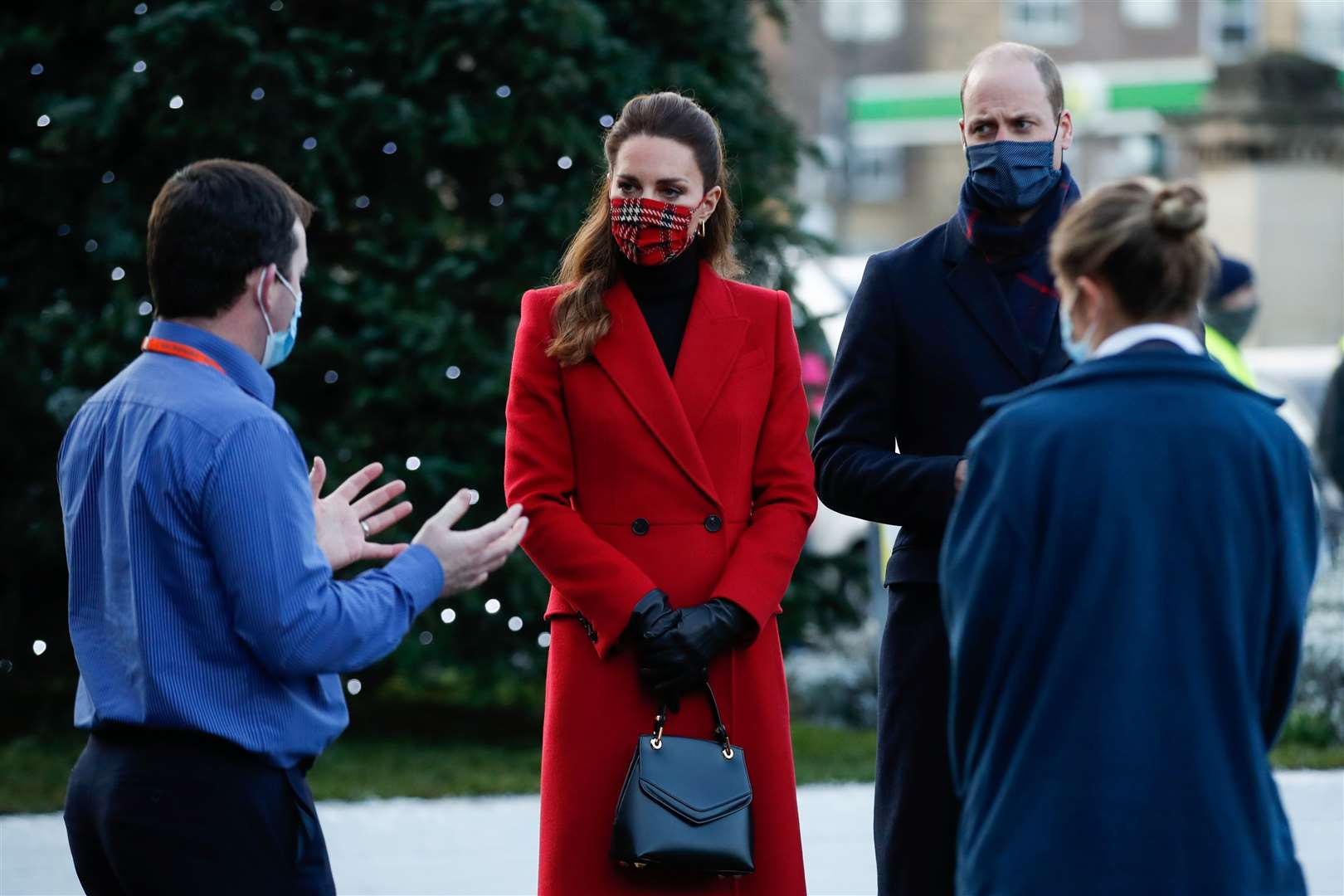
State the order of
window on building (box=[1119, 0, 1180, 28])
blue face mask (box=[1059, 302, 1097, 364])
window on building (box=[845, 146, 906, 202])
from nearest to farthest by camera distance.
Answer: blue face mask (box=[1059, 302, 1097, 364]), window on building (box=[845, 146, 906, 202]), window on building (box=[1119, 0, 1180, 28])

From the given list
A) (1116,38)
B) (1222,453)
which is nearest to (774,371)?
(1222,453)

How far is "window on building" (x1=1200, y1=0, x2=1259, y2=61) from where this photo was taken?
45594mm

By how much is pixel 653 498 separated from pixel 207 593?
1250 millimetres

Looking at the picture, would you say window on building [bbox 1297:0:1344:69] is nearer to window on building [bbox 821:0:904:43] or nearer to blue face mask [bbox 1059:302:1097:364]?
window on building [bbox 821:0:904:43]

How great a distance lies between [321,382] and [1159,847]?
20.6 feet

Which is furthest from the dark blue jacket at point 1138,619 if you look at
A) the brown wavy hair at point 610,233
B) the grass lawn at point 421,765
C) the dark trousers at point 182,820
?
the grass lawn at point 421,765

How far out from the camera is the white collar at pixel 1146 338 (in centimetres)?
266

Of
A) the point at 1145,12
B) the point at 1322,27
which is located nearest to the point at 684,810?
the point at 1145,12

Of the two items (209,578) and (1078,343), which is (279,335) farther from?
(1078,343)

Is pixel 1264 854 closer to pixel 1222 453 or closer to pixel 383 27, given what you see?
pixel 1222 453

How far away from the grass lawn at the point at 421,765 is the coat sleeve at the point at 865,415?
363 centimetres

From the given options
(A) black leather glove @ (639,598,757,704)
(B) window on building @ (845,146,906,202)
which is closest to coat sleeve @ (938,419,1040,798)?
(A) black leather glove @ (639,598,757,704)

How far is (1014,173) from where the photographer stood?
3.69 m

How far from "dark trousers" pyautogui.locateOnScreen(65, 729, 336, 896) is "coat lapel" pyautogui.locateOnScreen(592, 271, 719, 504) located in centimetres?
126
